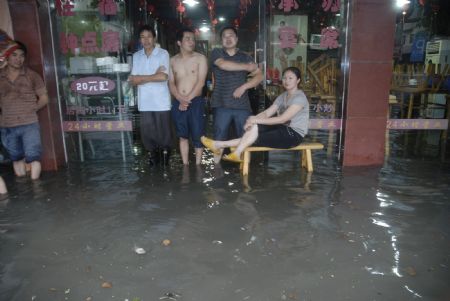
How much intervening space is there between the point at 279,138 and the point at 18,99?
3528 millimetres

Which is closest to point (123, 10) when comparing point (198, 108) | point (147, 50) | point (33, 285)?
point (147, 50)

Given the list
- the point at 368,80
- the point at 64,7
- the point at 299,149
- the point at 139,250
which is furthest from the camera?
the point at 64,7

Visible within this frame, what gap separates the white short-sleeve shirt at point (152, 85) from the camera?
5.62m

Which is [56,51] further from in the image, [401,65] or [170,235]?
[401,65]

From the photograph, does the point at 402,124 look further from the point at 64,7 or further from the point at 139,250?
the point at 64,7

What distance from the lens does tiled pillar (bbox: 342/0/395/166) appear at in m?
5.42

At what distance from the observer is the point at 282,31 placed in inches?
232

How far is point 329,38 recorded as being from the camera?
19.1 feet

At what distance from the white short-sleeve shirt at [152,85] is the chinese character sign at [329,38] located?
2.38 m

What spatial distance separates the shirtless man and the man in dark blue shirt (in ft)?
0.72

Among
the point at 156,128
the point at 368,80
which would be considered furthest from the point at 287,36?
the point at 156,128

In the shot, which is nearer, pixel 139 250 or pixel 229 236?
pixel 139 250

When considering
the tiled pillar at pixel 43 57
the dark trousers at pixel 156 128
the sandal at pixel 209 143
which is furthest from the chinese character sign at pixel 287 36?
the tiled pillar at pixel 43 57

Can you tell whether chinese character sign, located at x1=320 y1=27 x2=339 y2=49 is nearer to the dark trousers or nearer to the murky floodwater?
the murky floodwater
